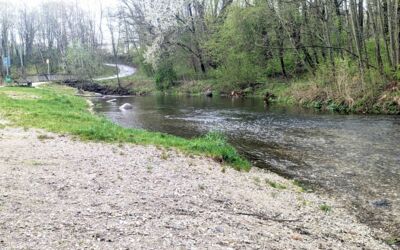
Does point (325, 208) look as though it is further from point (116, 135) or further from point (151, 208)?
point (116, 135)

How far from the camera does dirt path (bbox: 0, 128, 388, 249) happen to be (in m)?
5.89

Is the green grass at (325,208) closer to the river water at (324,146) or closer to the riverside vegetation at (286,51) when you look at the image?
the river water at (324,146)

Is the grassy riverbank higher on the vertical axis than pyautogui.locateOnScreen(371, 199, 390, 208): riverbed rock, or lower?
higher

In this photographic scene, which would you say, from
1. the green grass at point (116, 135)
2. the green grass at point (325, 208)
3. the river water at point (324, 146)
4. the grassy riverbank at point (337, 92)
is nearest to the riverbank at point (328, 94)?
the grassy riverbank at point (337, 92)

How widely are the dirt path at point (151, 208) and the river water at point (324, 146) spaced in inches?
36.8

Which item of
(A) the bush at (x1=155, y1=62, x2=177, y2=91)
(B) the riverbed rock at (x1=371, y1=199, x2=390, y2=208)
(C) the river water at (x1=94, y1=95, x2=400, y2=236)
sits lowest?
(B) the riverbed rock at (x1=371, y1=199, x2=390, y2=208)

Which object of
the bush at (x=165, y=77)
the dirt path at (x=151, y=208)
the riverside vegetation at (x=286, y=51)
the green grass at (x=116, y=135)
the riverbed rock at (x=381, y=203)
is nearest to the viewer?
the dirt path at (x=151, y=208)

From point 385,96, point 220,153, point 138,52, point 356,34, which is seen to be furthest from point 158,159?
point 138,52

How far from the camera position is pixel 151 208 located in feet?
24.0

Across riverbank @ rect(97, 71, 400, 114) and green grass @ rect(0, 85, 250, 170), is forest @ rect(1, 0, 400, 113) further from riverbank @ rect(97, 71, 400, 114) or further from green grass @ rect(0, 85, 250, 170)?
green grass @ rect(0, 85, 250, 170)

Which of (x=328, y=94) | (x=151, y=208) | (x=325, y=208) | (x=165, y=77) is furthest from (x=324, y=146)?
(x=165, y=77)

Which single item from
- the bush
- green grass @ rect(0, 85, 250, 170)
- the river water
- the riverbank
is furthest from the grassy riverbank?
the bush

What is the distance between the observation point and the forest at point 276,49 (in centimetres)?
2673

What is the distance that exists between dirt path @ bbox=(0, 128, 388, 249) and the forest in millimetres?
17529
